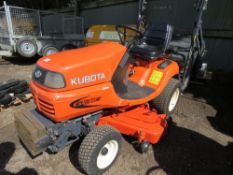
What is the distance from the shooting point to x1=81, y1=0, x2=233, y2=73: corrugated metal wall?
518cm

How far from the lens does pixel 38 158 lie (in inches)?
89.7

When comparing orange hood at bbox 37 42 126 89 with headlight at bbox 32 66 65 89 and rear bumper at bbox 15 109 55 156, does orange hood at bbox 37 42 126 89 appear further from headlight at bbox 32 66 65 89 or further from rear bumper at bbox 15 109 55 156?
rear bumper at bbox 15 109 55 156

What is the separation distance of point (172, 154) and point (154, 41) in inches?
73.4

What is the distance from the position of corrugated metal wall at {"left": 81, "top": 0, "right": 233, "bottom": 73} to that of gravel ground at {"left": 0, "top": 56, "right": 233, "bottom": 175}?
2.59m

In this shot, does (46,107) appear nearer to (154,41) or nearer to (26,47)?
(154,41)

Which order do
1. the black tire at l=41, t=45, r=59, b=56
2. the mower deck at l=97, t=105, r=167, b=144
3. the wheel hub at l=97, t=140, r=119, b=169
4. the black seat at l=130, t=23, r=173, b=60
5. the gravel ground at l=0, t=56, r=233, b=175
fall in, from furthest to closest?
the black tire at l=41, t=45, r=59, b=56
the black seat at l=130, t=23, r=173, b=60
the mower deck at l=97, t=105, r=167, b=144
the gravel ground at l=0, t=56, r=233, b=175
the wheel hub at l=97, t=140, r=119, b=169

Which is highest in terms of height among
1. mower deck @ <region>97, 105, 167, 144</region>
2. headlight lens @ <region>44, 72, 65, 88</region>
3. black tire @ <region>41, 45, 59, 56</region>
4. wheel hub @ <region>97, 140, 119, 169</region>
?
headlight lens @ <region>44, 72, 65, 88</region>

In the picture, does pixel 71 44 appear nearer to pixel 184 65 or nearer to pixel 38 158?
pixel 184 65

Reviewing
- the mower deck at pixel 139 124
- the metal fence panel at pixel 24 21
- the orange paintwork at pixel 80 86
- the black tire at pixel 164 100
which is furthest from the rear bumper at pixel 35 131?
the metal fence panel at pixel 24 21

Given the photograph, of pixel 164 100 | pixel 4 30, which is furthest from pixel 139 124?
pixel 4 30

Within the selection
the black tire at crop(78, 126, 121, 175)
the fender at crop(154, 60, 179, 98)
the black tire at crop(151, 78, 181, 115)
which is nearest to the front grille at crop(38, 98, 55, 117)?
the black tire at crop(78, 126, 121, 175)

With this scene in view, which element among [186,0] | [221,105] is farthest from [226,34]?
[221,105]

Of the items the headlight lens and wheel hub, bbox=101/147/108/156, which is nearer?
the headlight lens

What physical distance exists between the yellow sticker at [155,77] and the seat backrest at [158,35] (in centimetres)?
48
